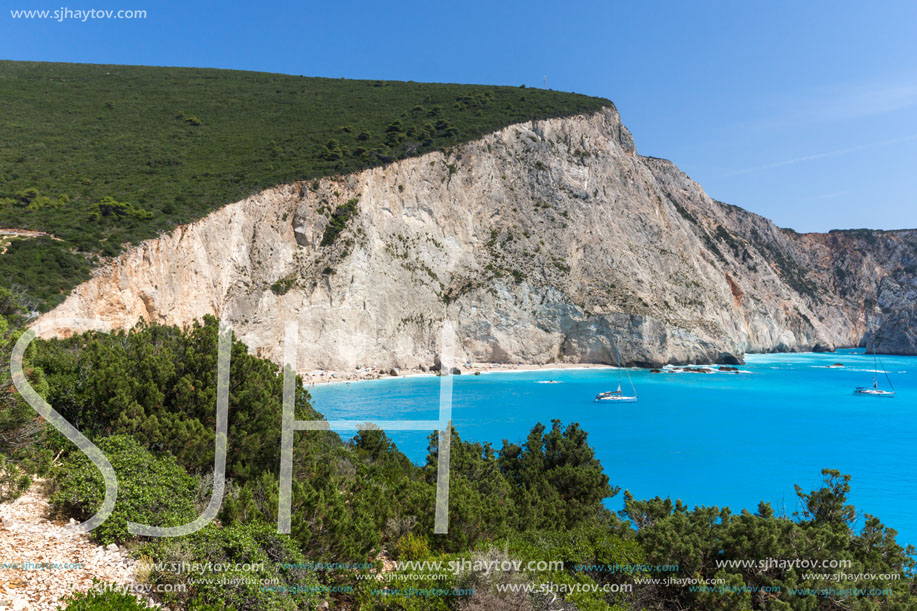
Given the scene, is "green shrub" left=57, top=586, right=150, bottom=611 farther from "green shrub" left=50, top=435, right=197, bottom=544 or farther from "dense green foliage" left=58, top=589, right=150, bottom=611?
"green shrub" left=50, top=435, right=197, bottom=544

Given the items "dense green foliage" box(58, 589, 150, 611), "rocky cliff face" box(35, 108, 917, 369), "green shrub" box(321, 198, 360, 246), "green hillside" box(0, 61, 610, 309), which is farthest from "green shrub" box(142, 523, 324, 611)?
"green shrub" box(321, 198, 360, 246)

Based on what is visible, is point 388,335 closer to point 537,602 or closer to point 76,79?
point 537,602

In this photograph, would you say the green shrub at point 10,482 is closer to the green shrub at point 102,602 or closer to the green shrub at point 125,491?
the green shrub at point 125,491

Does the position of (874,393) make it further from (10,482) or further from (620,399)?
(10,482)

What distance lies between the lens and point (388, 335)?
4350 centimetres

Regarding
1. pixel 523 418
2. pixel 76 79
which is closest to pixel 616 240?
pixel 523 418

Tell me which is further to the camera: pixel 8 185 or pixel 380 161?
pixel 380 161

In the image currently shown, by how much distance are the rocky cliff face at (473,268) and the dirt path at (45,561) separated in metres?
22.6

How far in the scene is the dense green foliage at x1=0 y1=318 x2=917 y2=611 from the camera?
16.4ft

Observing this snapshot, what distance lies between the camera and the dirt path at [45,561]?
3.98m

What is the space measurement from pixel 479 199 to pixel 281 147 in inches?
815

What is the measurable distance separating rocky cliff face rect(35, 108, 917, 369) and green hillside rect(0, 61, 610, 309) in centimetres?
192
